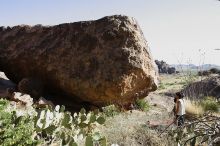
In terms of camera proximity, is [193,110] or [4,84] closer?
[4,84]

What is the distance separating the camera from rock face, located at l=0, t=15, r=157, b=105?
Result: 1549 cm

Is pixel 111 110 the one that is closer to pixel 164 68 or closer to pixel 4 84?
pixel 4 84

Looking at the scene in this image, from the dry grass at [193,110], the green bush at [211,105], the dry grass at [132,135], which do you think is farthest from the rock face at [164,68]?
the dry grass at [132,135]

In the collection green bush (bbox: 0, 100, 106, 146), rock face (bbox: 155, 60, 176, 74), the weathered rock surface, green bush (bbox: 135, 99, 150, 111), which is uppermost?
rock face (bbox: 155, 60, 176, 74)

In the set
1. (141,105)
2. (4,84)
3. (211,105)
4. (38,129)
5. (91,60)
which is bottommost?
(211,105)

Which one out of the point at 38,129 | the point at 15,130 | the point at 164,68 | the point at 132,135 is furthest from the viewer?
the point at 164,68

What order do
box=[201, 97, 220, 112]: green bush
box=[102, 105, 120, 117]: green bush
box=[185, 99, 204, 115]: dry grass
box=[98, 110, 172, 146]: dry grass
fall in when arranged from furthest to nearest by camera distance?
box=[201, 97, 220, 112]: green bush → box=[185, 99, 204, 115]: dry grass → box=[102, 105, 120, 117]: green bush → box=[98, 110, 172, 146]: dry grass

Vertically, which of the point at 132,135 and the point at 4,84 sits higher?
the point at 4,84

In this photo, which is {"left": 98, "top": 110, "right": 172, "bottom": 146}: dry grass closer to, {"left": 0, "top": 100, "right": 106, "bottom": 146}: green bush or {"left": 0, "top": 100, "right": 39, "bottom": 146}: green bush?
{"left": 0, "top": 100, "right": 106, "bottom": 146}: green bush

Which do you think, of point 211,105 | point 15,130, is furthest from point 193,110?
point 15,130

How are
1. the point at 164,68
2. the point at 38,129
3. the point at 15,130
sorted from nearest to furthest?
1. the point at 15,130
2. the point at 38,129
3. the point at 164,68

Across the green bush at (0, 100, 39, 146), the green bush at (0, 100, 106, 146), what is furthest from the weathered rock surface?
the green bush at (0, 100, 39, 146)

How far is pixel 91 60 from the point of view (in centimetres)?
1577

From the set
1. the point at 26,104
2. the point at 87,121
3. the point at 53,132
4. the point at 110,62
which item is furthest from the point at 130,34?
the point at 53,132
